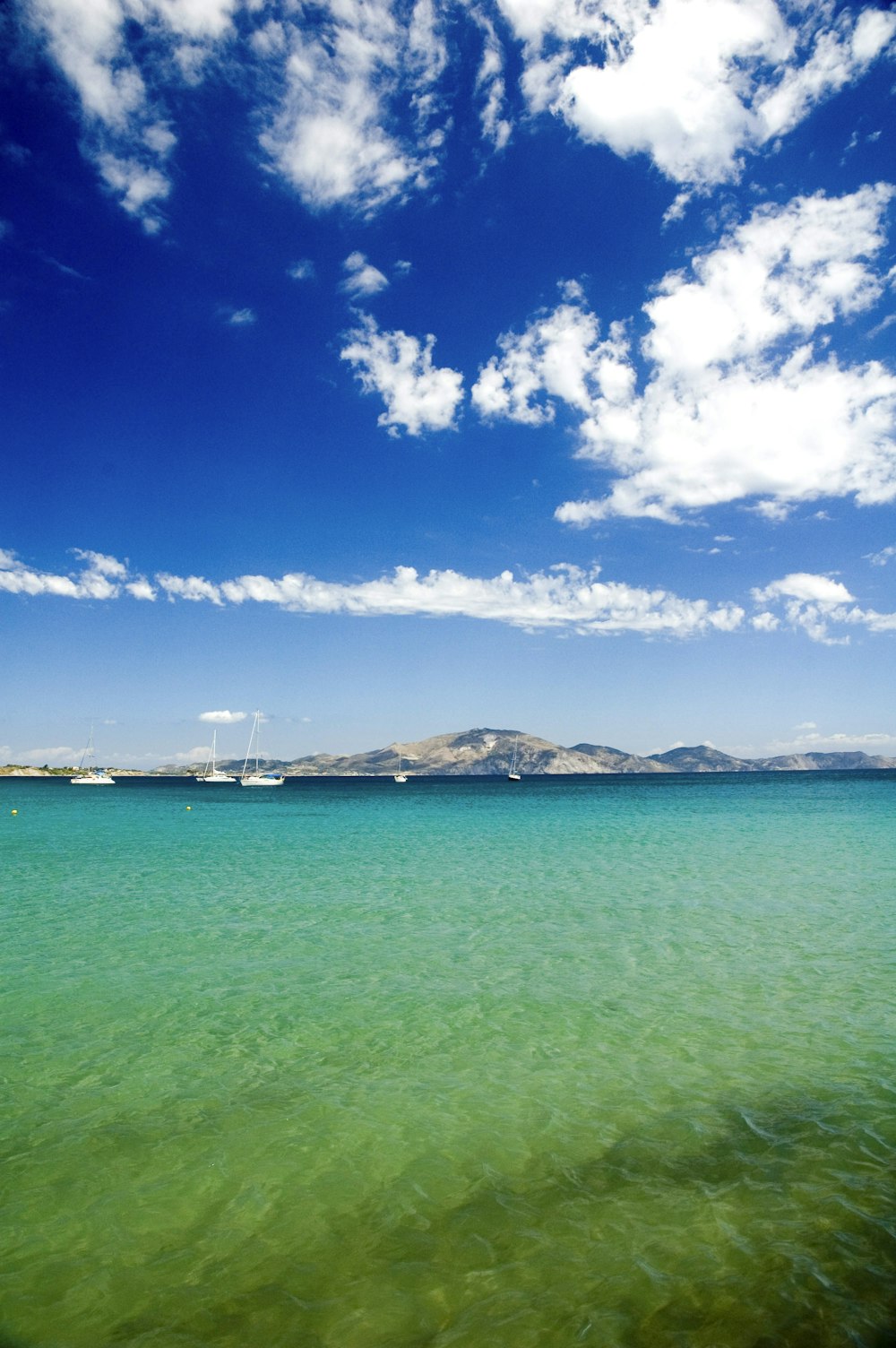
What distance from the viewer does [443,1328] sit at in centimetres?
533

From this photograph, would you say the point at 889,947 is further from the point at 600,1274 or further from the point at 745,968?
the point at 600,1274

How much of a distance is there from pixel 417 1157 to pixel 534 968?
25.5 feet

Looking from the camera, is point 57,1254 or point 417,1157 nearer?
point 57,1254

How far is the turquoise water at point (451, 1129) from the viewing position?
559 centimetres

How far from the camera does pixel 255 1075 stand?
10.1 m

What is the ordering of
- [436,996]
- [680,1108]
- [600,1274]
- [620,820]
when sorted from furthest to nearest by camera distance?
1. [620,820]
2. [436,996]
3. [680,1108]
4. [600,1274]

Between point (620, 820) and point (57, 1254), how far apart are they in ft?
189

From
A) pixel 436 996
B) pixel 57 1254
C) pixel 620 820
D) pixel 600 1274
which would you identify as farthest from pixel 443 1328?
pixel 620 820

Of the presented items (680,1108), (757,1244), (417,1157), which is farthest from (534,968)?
(757,1244)

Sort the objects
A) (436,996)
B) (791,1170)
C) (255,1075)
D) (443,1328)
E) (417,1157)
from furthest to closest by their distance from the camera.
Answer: (436,996)
(255,1075)
(417,1157)
(791,1170)
(443,1328)

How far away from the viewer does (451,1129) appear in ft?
27.9

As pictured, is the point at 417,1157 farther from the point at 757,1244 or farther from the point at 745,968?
the point at 745,968

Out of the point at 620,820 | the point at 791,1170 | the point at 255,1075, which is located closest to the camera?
the point at 791,1170

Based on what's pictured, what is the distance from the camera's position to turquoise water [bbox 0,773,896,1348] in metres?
5.59
